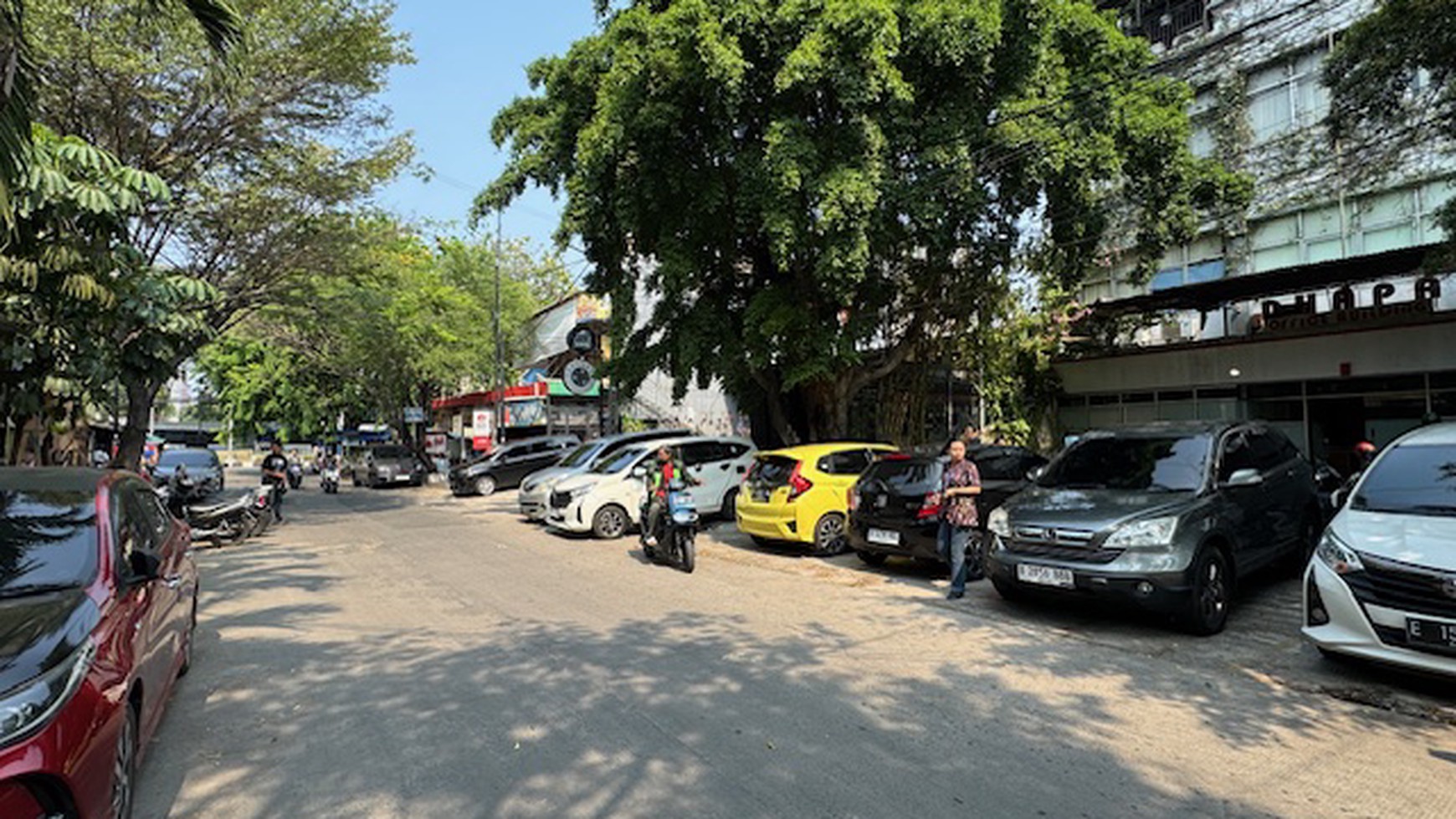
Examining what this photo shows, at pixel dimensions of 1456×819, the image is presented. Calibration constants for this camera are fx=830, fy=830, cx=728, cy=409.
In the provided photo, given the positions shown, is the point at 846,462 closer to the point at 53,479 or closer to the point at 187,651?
the point at 187,651

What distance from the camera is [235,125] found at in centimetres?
1513

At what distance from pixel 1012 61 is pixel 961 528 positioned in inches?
335

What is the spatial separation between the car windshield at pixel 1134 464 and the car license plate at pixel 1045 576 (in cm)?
111

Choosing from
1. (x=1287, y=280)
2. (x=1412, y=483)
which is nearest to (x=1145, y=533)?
(x=1412, y=483)

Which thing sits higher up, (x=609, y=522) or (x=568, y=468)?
(x=568, y=468)

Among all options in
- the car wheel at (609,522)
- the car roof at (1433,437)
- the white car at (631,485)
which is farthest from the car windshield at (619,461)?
the car roof at (1433,437)

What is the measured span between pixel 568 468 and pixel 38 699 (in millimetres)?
Result: 13845

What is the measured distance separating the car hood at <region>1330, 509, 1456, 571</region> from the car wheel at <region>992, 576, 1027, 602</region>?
2313 mm

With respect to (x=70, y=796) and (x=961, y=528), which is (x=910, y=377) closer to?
(x=961, y=528)

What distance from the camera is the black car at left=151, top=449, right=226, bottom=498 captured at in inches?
680

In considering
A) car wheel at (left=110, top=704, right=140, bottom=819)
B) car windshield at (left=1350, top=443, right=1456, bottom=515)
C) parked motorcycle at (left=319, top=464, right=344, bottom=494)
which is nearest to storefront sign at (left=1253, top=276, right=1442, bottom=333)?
car windshield at (left=1350, top=443, right=1456, bottom=515)

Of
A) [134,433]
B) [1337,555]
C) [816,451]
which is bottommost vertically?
[1337,555]

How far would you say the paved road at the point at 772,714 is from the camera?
3738 mm

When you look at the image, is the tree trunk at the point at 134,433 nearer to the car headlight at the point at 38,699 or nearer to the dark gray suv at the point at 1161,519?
the car headlight at the point at 38,699
